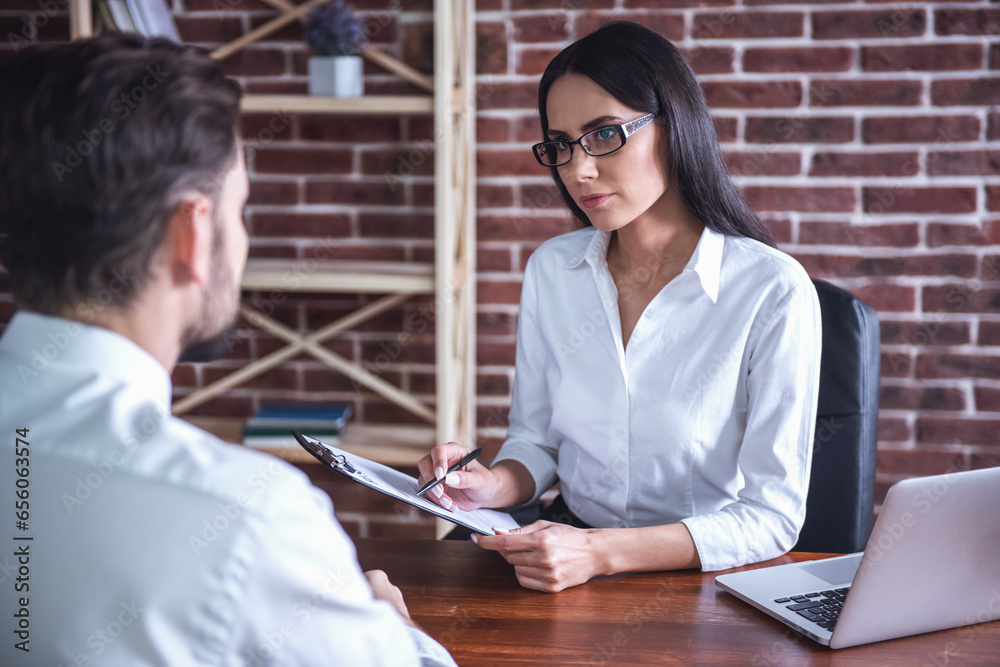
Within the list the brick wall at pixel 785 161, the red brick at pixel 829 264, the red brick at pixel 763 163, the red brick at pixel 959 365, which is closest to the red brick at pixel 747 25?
the brick wall at pixel 785 161

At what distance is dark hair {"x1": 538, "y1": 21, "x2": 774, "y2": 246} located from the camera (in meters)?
1.32

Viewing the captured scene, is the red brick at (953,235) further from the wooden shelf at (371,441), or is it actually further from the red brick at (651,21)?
the wooden shelf at (371,441)

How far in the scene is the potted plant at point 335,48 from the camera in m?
1.92

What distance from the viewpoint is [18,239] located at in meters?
0.65

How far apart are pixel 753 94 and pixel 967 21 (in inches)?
20.0

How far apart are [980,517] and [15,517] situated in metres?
0.85

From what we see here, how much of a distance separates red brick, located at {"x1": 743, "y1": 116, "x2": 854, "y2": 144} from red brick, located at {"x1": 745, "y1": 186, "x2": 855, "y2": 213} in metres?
0.12

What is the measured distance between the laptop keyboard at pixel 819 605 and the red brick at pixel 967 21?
61.2 inches

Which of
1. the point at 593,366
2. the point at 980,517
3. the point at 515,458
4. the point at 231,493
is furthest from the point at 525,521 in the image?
the point at 231,493

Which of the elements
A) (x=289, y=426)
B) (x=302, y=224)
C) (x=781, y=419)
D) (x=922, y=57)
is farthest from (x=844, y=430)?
(x=302, y=224)

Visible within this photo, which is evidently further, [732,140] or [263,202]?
[263,202]

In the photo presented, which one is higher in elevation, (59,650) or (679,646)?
(59,650)

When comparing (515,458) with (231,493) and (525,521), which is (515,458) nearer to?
(525,521)

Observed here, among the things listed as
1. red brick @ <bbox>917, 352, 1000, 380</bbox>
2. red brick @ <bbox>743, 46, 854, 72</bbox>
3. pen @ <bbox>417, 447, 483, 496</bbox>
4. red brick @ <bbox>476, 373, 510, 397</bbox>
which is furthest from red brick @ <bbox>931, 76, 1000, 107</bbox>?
pen @ <bbox>417, 447, 483, 496</bbox>
